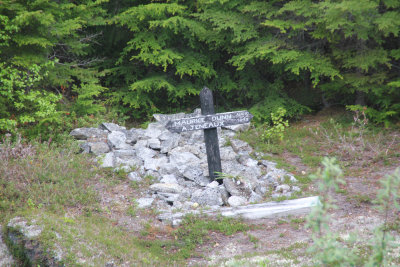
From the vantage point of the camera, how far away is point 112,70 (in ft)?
38.9

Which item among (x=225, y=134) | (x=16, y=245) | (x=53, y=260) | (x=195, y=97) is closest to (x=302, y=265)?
(x=53, y=260)

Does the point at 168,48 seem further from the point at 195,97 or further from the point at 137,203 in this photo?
the point at 137,203

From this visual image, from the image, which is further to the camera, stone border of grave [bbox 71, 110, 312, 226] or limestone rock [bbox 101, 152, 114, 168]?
limestone rock [bbox 101, 152, 114, 168]

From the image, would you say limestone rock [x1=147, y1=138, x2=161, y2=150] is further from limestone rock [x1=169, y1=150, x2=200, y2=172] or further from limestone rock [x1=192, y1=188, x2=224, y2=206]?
limestone rock [x1=192, y1=188, x2=224, y2=206]

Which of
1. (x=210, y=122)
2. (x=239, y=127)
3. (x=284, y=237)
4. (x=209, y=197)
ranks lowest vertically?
(x=284, y=237)

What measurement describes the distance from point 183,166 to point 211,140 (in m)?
1.08

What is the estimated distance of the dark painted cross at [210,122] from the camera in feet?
23.3

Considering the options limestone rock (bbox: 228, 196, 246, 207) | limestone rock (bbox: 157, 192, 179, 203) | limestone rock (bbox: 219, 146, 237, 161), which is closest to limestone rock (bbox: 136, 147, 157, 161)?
limestone rock (bbox: 157, 192, 179, 203)

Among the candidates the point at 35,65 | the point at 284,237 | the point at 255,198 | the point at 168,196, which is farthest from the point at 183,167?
the point at 35,65

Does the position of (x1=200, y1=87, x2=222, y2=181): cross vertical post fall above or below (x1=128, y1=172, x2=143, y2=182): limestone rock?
above

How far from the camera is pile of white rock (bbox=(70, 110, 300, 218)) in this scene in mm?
6852

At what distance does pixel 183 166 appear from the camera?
8109mm

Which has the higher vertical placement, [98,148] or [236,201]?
[98,148]

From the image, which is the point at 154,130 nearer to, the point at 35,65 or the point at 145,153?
the point at 145,153
